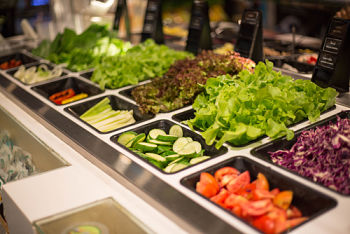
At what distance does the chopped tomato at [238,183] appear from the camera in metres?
1.72

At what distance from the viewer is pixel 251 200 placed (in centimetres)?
161

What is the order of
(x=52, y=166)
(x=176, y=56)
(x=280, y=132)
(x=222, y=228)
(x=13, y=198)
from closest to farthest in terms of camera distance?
(x=222, y=228) < (x=13, y=198) < (x=280, y=132) < (x=52, y=166) < (x=176, y=56)

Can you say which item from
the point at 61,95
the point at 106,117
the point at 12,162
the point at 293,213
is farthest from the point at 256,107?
the point at 61,95

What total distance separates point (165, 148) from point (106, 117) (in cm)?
67

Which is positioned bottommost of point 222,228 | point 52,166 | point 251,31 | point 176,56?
point 52,166

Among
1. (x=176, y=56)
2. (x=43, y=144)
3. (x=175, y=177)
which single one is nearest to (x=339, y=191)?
(x=175, y=177)

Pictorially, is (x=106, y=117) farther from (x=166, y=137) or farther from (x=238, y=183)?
(x=238, y=183)

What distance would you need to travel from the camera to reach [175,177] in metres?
1.74

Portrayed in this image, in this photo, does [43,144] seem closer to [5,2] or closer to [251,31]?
[251,31]

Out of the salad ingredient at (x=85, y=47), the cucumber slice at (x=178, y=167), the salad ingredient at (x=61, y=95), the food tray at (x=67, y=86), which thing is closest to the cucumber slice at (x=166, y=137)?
the cucumber slice at (x=178, y=167)

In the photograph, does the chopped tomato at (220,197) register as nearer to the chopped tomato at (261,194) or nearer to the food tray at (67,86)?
the chopped tomato at (261,194)

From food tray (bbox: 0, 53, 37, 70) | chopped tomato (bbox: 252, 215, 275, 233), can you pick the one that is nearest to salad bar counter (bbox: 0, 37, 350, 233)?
chopped tomato (bbox: 252, 215, 275, 233)

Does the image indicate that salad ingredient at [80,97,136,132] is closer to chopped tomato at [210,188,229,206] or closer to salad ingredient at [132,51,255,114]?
salad ingredient at [132,51,255,114]

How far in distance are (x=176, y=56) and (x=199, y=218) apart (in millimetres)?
2161
